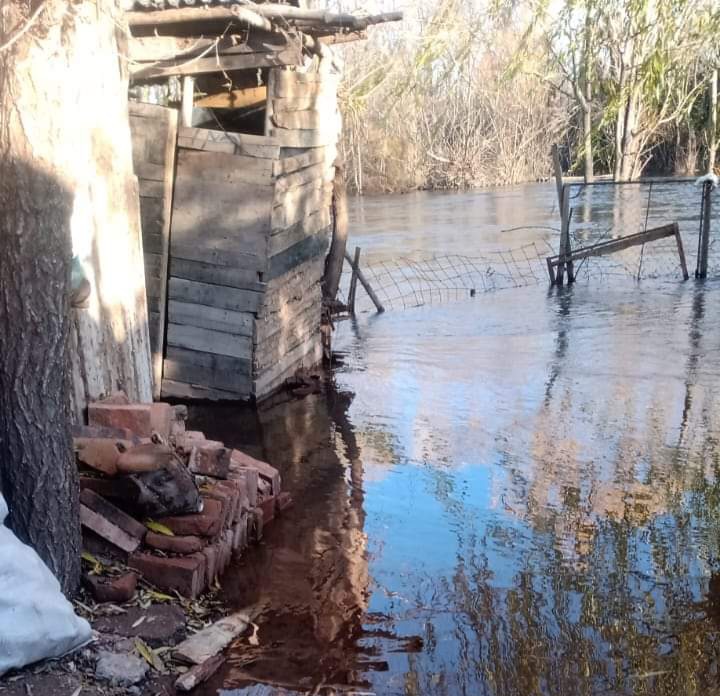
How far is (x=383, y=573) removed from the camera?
494 cm

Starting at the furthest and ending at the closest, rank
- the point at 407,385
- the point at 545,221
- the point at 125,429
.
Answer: the point at 545,221
the point at 407,385
the point at 125,429

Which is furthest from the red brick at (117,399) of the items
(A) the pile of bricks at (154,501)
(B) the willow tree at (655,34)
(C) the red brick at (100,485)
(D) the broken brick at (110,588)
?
(B) the willow tree at (655,34)

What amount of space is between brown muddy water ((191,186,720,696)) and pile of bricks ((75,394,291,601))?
0.90ft

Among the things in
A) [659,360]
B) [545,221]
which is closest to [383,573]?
[659,360]

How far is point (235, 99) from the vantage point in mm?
10250

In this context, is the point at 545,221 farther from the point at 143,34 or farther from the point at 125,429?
the point at 125,429

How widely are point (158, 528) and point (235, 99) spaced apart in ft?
22.0

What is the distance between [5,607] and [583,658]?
7.83 feet

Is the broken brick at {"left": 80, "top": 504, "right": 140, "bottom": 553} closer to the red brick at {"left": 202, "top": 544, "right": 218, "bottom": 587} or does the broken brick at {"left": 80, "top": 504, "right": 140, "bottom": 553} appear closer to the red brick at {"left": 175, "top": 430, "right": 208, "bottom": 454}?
the red brick at {"left": 202, "top": 544, "right": 218, "bottom": 587}

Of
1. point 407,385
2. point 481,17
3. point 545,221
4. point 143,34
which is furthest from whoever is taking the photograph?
point 545,221

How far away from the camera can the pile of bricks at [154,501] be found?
4.46 metres

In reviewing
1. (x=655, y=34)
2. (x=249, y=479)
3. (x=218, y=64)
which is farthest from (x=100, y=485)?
(x=655, y=34)

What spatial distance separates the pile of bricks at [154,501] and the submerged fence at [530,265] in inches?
395

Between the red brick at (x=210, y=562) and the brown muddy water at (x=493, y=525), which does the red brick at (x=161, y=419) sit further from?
the brown muddy water at (x=493, y=525)
